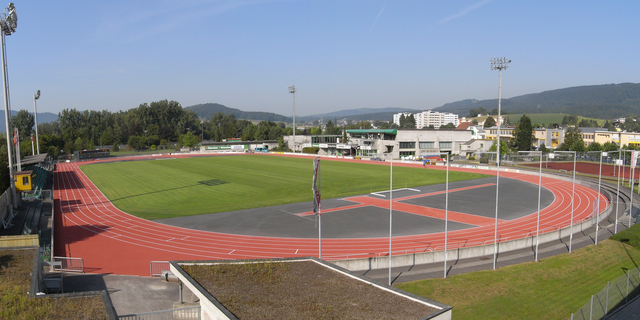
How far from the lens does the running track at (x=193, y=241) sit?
20781 mm

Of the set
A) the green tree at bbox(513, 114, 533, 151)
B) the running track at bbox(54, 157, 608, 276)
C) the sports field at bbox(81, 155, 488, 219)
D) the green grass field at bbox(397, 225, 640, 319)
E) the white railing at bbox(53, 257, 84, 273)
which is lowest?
the green grass field at bbox(397, 225, 640, 319)

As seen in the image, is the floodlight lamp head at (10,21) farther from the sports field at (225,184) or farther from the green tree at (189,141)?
the green tree at (189,141)

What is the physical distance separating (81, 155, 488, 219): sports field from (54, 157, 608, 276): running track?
3634 mm

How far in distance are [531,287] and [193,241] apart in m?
18.3

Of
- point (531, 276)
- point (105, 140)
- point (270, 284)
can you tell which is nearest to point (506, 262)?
point (531, 276)

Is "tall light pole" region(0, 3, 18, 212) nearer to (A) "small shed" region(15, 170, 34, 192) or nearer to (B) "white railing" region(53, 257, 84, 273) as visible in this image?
(A) "small shed" region(15, 170, 34, 192)

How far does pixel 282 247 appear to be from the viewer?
2220 cm

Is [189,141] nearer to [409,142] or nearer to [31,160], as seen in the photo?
[409,142]

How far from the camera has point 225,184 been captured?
4628 centimetres

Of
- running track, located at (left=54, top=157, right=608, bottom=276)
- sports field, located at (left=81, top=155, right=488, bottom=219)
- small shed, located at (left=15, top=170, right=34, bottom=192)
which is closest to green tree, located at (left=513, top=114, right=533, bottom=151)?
sports field, located at (left=81, top=155, right=488, bottom=219)

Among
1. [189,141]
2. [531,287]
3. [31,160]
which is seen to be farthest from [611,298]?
[189,141]

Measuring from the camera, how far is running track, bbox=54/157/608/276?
20.8 meters

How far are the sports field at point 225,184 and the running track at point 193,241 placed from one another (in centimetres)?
363

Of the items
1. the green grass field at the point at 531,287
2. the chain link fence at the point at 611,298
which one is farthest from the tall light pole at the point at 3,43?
the chain link fence at the point at 611,298
